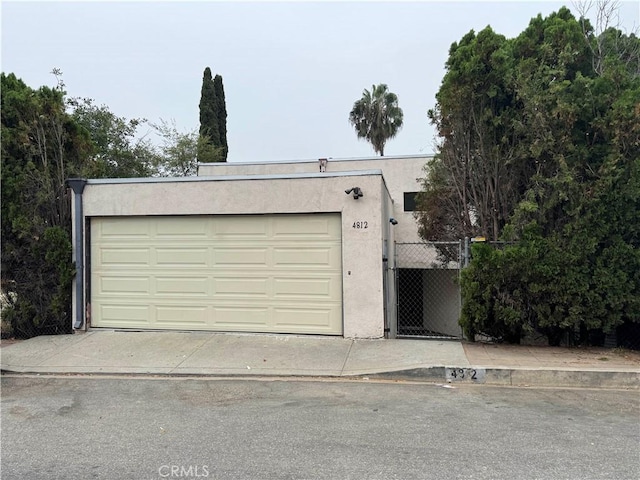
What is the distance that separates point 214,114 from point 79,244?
67.6ft

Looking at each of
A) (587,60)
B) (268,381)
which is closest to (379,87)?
(587,60)

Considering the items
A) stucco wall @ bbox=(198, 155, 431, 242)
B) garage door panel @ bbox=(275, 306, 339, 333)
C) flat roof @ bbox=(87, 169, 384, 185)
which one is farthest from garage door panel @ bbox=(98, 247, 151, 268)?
stucco wall @ bbox=(198, 155, 431, 242)

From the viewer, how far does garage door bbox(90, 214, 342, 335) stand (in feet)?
27.9

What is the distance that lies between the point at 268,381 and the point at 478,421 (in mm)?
2779

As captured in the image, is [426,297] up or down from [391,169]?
down

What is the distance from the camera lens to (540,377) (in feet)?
20.1

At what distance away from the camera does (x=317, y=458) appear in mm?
3928

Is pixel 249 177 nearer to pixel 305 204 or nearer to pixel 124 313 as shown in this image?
pixel 305 204

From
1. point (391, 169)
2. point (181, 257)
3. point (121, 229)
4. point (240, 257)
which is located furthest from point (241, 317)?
point (391, 169)

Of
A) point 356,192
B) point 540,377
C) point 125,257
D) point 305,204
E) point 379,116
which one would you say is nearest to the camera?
point 540,377

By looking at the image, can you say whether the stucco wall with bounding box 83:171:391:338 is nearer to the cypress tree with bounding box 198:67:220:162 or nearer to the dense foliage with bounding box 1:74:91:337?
the dense foliage with bounding box 1:74:91:337

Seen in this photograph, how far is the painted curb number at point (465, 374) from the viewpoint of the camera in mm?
6273

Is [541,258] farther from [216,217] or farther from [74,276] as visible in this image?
[74,276]

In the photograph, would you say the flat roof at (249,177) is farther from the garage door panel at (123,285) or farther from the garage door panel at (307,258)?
the garage door panel at (123,285)
